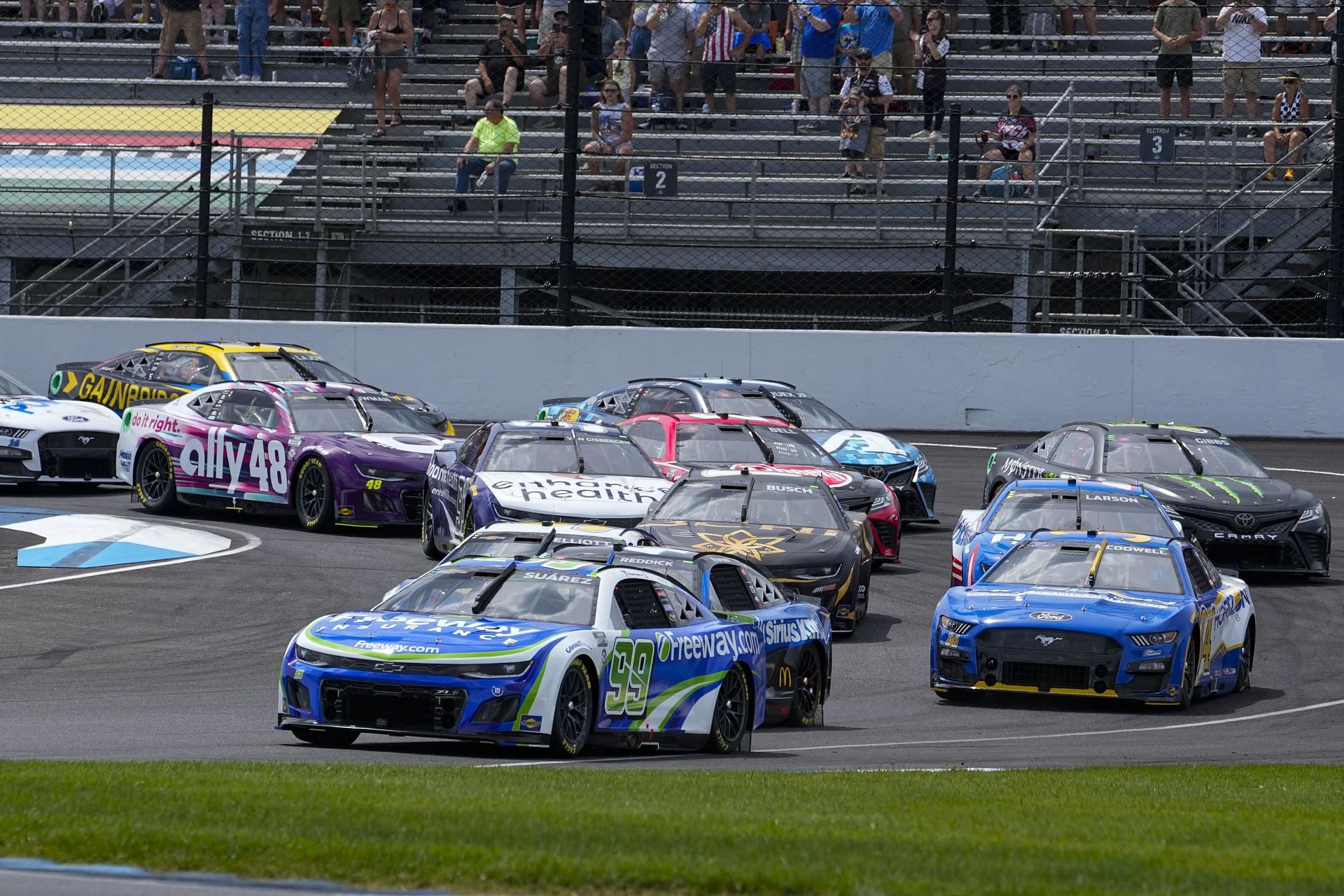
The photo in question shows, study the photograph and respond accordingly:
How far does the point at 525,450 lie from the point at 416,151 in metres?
12.5

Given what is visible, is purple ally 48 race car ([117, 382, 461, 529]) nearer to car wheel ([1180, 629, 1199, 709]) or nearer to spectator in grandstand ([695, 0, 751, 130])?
car wheel ([1180, 629, 1199, 709])

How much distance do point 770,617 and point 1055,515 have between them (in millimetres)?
4771

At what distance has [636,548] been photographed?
12375mm

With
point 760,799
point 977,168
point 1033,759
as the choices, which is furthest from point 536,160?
point 760,799

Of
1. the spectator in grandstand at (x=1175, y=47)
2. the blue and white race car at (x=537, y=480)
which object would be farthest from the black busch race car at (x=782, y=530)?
the spectator in grandstand at (x=1175, y=47)

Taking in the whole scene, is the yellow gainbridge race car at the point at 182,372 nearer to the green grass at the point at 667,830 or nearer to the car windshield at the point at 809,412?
the car windshield at the point at 809,412

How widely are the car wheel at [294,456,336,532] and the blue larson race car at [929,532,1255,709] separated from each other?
7066 mm

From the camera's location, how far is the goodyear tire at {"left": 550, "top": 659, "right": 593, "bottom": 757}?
10.1 meters

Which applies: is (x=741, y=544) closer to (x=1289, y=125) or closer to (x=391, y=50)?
(x=1289, y=125)

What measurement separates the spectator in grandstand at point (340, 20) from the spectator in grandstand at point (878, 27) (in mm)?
8105

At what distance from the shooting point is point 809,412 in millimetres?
21453

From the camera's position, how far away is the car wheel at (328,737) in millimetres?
10633

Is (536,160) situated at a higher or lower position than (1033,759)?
higher

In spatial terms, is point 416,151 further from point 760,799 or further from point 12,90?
point 760,799
